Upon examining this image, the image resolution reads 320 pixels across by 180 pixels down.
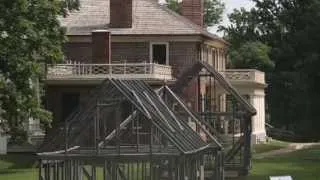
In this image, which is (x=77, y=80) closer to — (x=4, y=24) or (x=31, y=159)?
(x=31, y=159)

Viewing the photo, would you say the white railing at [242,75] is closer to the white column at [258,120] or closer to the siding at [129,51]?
the white column at [258,120]

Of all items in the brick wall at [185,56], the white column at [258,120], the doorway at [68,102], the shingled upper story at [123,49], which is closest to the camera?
the shingled upper story at [123,49]

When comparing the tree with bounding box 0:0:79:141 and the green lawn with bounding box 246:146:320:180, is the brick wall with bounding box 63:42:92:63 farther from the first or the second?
the green lawn with bounding box 246:146:320:180

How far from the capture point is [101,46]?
172 ft

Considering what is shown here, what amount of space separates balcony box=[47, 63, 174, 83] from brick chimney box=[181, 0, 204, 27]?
26.8 feet

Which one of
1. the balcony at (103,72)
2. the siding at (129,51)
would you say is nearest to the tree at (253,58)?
the siding at (129,51)

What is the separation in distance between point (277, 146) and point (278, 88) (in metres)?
28.2

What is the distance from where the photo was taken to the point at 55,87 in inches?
2073

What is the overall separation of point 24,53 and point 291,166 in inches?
505

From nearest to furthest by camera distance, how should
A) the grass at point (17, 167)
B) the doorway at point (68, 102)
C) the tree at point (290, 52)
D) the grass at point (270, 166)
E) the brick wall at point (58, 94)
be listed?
the grass at point (270, 166), the grass at point (17, 167), the brick wall at point (58, 94), the doorway at point (68, 102), the tree at point (290, 52)

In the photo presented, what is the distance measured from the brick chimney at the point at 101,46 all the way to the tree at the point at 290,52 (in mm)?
26935

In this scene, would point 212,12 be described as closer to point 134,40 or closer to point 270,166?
point 134,40

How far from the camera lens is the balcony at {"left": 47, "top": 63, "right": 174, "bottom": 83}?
50469mm

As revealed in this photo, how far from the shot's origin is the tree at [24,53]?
127 feet
